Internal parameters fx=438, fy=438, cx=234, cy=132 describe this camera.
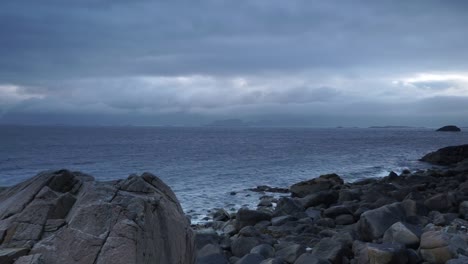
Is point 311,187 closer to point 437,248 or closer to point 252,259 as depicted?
point 437,248

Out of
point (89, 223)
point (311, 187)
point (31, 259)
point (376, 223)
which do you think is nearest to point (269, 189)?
point (311, 187)

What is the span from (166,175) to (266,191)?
53.8 ft

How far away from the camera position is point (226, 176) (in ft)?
163

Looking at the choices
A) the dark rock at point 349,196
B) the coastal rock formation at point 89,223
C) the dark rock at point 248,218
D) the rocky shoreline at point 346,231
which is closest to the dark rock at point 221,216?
the rocky shoreline at point 346,231

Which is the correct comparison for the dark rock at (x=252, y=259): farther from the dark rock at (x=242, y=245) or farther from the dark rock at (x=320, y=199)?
the dark rock at (x=320, y=199)

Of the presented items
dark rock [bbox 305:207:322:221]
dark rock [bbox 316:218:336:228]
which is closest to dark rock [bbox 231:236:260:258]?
dark rock [bbox 316:218:336:228]

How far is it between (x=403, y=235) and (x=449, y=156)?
57.5 meters

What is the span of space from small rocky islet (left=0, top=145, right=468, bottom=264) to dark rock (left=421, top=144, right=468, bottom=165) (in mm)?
44183

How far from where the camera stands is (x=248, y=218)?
2198cm

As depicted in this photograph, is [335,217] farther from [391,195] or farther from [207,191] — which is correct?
[207,191]

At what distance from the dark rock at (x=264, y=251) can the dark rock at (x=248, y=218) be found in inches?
256

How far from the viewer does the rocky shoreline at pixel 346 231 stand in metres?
13.2

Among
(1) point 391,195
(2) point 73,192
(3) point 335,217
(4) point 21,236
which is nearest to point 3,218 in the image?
(4) point 21,236

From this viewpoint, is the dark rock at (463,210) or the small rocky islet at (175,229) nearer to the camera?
the small rocky islet at (175,229)
